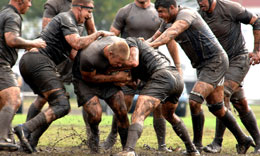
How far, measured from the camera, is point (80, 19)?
8406mm

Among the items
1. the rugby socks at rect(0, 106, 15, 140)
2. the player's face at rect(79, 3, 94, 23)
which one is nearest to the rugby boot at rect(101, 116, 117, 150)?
the player's face at rect(79, 3, 94, 23)

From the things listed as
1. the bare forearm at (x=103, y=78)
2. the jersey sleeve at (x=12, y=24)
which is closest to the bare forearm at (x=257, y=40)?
the bare forearm at (x=103, y=78)

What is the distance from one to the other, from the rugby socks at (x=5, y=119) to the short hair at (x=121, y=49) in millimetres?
1671

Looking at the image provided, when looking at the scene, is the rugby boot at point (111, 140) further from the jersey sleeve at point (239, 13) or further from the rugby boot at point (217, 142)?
the jersey sleeve at point (239, 13)

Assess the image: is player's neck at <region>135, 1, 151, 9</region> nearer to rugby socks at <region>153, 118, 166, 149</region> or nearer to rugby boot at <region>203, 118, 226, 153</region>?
rugby socks at <region>153, 118, 166, 149</region>

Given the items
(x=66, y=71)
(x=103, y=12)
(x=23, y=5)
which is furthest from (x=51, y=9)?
(x=103, y=12)

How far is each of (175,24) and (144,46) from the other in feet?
2.28

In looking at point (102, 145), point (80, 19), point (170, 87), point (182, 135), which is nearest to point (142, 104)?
point (170, 87)

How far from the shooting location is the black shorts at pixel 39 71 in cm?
807

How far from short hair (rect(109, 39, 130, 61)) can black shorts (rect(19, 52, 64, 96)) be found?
3.59 feet

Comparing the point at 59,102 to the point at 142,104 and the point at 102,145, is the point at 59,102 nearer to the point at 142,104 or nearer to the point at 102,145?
the point at 142,104

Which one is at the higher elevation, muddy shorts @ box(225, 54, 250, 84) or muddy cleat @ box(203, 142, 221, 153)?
muddy shorts @ box(225, 54, 250, 84)

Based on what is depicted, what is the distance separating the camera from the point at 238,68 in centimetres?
955

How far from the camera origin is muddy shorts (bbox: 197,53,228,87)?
8656 millimetres
